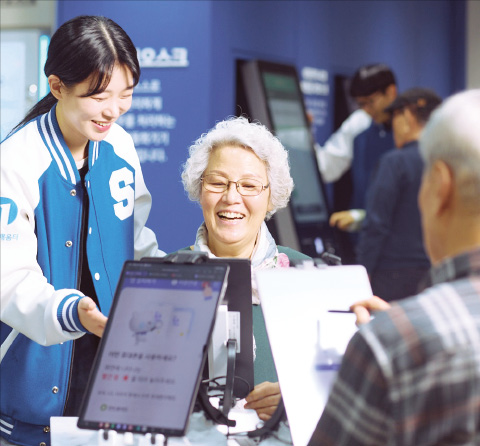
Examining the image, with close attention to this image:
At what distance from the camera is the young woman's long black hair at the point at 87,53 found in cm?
216

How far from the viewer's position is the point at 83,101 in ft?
7.16

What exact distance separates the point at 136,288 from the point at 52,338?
383 millimetres

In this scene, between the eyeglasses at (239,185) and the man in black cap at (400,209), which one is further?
the man in black cap at (400,209)

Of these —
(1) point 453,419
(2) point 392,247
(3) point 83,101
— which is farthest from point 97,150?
(2) point 392,247

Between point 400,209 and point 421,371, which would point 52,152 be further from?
point 400,209

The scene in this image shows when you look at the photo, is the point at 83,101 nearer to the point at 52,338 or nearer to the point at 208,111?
the point at 52,338

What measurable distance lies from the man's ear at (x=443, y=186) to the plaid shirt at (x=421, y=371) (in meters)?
0.08

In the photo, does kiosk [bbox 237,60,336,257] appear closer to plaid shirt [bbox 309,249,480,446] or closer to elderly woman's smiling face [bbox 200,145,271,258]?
elderly woman's smiling face [bbox 200,145,271,258]

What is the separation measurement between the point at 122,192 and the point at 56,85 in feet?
1.24

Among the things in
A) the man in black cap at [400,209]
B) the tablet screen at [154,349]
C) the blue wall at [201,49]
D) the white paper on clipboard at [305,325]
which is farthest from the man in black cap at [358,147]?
the tablet screen at [154,349]

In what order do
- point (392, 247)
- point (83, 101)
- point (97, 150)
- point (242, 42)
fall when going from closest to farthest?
point (83, 101), point (97, 150), point (392, 247), point (242, 42)

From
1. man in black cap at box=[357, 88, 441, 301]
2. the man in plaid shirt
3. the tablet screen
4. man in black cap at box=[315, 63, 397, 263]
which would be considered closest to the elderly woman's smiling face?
the tablet screen

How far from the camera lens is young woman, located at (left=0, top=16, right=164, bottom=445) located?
82.9 inches

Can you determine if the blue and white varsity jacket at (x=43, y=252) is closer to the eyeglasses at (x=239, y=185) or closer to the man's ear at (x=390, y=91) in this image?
the eyeglasses at (x=239, y=185)
